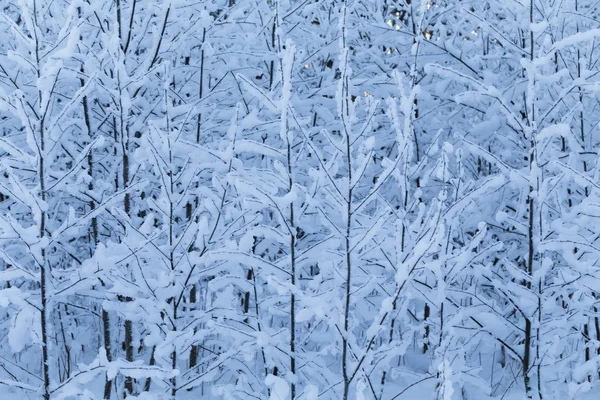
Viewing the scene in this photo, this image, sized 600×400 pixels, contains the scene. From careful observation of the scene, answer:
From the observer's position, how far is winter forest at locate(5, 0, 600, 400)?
122 inches

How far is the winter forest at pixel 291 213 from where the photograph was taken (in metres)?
3.09

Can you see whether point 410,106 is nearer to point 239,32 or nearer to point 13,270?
point 13,270

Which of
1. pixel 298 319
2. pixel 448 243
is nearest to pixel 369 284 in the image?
pixel 298 319

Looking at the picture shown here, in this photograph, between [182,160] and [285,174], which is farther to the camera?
[182,160]

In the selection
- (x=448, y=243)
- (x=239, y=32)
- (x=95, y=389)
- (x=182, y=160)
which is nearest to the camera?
(x=448, y=243)

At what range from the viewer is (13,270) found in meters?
3.16

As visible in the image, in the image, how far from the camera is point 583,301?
3.92 metres

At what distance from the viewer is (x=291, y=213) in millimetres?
3279

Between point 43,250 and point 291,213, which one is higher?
point 291,213

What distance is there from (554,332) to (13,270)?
3.18 m

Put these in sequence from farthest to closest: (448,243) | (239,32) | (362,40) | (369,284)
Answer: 1. (362,40)
2. (239,32)
3. (448,243)
4. (369,284)

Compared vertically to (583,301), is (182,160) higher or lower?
higher

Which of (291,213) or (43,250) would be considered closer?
(43,250)

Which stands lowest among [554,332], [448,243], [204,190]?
[554,332]
